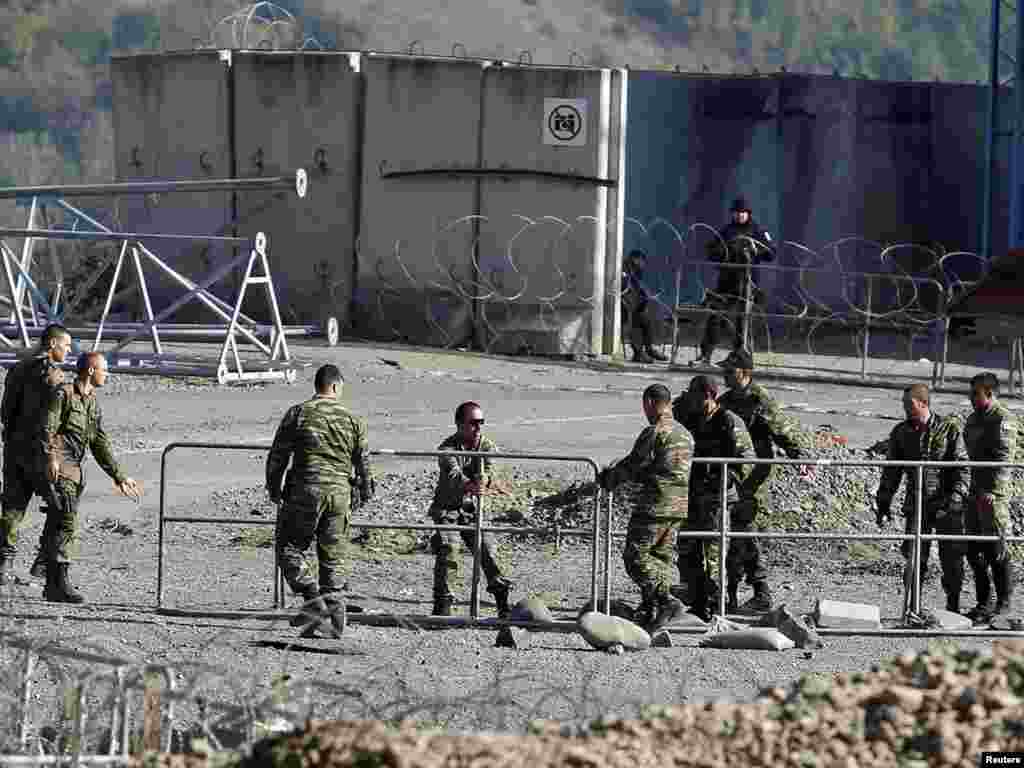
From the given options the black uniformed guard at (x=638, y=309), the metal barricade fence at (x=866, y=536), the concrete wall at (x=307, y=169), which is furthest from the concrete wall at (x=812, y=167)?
the metal barricade fence at (x=866, y=536)

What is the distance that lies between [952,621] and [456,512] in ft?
9.63

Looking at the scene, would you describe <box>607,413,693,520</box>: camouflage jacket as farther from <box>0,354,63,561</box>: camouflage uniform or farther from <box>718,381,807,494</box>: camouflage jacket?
<box>0,354,63,561</box>: camouflage uniform

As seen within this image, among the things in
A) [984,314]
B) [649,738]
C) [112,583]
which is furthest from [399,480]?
[649,738]

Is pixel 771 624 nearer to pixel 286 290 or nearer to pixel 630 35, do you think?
Result: pixel 286 290

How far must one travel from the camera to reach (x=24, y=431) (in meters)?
12.7

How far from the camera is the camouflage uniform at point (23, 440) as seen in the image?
498 inches

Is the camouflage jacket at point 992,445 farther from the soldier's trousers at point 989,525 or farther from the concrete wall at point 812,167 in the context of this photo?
the concrete wall at point 812,167

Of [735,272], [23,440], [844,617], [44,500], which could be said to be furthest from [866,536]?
[735,272]

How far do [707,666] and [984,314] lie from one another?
3.55 m

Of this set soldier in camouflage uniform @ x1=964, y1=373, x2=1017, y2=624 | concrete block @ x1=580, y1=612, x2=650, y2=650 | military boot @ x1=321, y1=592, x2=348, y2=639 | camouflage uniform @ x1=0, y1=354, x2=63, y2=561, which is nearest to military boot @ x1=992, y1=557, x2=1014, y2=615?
soldier in camouflage uniform @ x1=964, y1=373, x2=1017, y2=624

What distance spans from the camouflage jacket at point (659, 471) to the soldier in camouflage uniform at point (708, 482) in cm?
54

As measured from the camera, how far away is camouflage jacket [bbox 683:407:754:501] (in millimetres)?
12734

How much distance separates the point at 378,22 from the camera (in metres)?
56.3

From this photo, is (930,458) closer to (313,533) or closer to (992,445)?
(992,445)
